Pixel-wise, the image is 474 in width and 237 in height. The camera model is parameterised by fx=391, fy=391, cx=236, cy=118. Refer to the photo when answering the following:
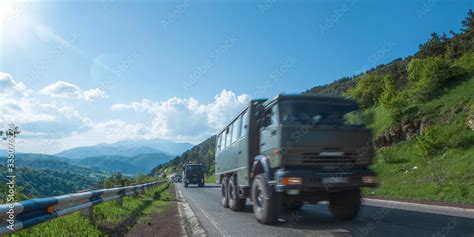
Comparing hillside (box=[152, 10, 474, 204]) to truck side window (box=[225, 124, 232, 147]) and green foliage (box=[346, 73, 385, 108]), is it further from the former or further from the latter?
truck side window (box=[225, 124, 232, 147])

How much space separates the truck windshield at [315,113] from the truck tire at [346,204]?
165 cm

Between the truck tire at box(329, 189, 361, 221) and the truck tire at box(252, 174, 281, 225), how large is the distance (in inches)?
60.2

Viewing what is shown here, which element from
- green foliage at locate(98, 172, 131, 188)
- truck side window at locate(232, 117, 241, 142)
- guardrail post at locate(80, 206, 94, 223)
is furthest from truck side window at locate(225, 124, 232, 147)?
green foliage at locate(98, 172, 131, 188)

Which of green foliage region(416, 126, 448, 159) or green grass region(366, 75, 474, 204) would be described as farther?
green foliage region(416, 126, 448, 159)

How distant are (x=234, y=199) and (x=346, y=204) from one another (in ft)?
12.5

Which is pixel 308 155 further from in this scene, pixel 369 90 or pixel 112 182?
pixel 369 90

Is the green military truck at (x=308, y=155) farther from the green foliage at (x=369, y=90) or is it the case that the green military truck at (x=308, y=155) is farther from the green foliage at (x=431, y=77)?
the green foliage at (x=369, y=90)

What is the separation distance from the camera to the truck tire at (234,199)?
1152 cm

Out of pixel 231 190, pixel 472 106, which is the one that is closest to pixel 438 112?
pixel 472 106

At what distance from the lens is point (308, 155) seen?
25.4 feet

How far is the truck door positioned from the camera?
8008 millimetres

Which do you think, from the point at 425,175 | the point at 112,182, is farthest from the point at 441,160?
the point at 112,182

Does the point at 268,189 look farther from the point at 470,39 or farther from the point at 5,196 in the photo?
the point at 470,39

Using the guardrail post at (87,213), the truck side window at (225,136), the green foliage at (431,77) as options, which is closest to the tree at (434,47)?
the green foliage at (431,77)
